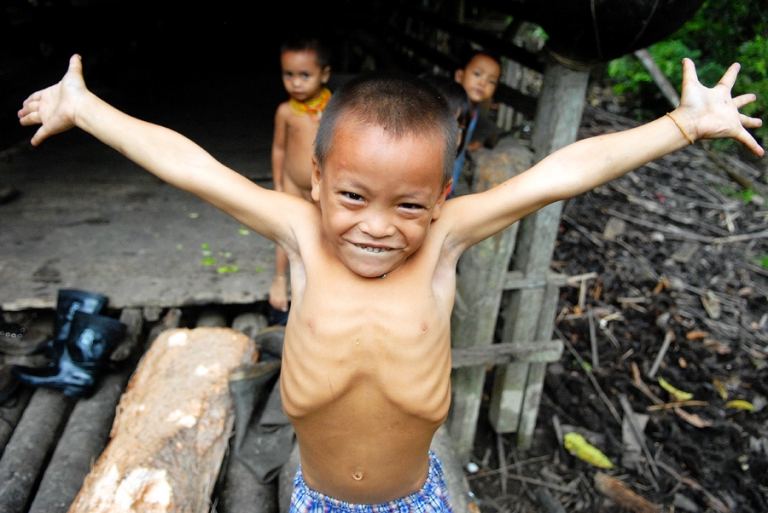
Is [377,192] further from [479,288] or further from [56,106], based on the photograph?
[479,288]

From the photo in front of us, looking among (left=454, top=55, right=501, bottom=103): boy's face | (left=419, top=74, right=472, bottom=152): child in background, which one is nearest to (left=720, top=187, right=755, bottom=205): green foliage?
(left=454, top=55, right=501, bottom=103): boy's face

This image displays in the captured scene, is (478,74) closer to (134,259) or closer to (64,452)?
(134,259)

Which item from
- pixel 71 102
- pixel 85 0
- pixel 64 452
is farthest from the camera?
pixel 85 0

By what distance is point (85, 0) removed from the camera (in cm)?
998

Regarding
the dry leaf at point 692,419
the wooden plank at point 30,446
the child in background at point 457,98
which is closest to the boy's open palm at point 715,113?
the child in background at point 457,98

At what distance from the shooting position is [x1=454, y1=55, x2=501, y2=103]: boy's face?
3.24 metres

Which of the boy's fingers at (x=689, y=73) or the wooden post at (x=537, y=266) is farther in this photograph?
the wooden post at (x=537, y=266)

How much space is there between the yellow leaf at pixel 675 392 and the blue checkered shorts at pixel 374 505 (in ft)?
11.6

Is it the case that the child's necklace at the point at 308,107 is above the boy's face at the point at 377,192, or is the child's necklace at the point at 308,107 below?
above

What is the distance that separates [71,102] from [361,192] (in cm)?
101

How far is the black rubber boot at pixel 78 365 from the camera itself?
106 inches

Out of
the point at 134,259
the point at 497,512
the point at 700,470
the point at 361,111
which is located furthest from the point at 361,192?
the point at 700,470

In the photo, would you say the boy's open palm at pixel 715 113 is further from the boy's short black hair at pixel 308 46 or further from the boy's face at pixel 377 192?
the boy's short black hair at pixel 308 46

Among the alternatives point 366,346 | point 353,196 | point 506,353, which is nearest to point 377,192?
point 353,196
